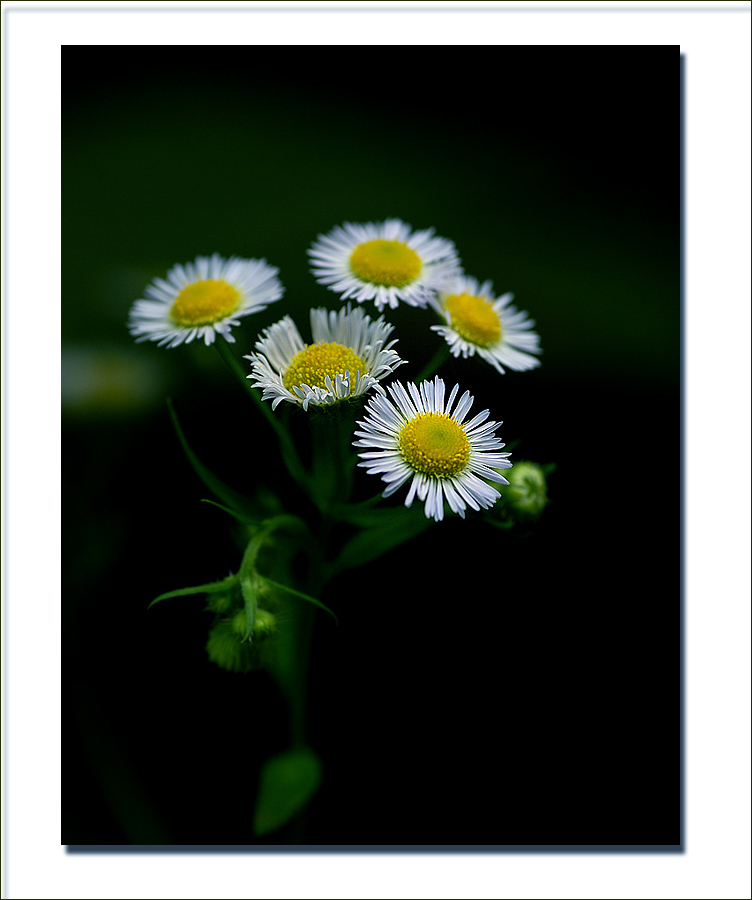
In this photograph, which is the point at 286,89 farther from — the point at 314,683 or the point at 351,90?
the point at 314,683

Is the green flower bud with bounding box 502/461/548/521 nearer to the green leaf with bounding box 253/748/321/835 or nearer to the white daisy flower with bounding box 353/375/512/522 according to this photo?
the white daisy flower with bounding box 353/375/512/522

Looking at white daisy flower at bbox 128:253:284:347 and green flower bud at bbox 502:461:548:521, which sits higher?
white daisy flower at bbox 128:253:284:347

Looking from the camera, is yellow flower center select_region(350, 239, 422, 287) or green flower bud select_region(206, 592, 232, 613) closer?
green flower bud select_region(206, 592, 232, 613)

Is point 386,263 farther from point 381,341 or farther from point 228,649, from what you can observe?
point 228,649

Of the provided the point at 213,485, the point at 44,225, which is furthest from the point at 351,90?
the point at 213,485

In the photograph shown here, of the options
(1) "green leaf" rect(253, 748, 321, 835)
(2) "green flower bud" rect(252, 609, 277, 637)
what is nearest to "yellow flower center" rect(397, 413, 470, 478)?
(2) "green flower bud" rect(252, 609, 277, 637)

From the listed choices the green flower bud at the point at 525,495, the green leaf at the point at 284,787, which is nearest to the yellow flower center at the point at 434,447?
the green flower bud at the point at 525,495
